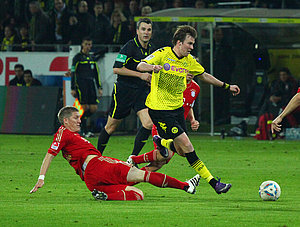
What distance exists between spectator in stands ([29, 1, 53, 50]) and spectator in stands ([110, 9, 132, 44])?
84.1 inches

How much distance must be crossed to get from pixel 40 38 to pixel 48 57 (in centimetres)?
219

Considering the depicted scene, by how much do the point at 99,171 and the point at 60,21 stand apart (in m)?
14.6

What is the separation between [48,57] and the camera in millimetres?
21688

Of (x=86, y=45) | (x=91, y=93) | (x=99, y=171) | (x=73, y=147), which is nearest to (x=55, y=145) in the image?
(x=73, y=147)

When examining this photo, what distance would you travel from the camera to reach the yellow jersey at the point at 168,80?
10.8 meters

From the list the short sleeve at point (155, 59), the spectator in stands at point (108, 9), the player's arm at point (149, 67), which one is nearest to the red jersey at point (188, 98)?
the short sleeve at point (155, 59)

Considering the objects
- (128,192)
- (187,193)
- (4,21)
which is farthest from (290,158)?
(4,21)

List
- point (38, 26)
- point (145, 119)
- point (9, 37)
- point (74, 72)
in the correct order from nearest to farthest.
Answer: point (145, 119)
point (74, 72)
point (38, 26)
point (9, 37)

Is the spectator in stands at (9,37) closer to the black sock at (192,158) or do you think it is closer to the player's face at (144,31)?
the player's face at (144,31)

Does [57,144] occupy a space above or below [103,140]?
above

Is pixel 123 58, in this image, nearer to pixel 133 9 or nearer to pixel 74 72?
pixel 74 72

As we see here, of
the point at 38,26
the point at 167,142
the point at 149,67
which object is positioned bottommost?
the point at 167,142

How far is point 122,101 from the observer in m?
13.7

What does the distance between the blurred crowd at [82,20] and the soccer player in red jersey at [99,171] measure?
11992mm
